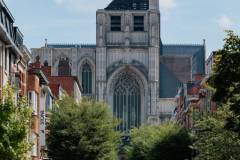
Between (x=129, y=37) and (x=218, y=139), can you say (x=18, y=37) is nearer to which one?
(x=218, y=139)

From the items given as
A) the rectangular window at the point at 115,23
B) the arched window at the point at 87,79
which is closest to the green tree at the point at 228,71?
the arched window at the point at 87,79

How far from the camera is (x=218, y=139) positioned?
66000 millimetres

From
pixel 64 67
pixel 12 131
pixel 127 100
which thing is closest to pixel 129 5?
pixel 127 100

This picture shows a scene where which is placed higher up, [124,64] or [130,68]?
[124,64]

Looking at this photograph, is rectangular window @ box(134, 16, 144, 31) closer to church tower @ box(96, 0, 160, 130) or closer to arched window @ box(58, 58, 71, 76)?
church tower @ box(96, 0, 160, 130)

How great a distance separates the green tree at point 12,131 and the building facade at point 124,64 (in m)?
129

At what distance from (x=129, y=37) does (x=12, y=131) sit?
457 feet

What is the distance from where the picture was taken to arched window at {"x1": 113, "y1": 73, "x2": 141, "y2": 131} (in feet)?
589

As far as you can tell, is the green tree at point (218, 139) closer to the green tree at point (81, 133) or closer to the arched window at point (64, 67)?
the green tree at point (81, 133)

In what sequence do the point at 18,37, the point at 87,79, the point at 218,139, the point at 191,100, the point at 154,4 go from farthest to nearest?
1. the point at 154,4
2. the point at 87,79
3. the point at 191,100
4. the point at 218,139
5. the point at 18,37

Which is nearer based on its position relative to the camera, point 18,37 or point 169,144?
point 18,37

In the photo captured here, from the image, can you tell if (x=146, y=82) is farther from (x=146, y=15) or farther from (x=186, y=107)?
(x=186, y=107)

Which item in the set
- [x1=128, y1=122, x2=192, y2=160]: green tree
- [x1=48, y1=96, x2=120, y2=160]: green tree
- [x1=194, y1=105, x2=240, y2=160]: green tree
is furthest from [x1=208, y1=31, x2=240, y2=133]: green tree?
[x1=128, y1=122, x2=192, y2=160]: green tree

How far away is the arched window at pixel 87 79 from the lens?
7131 inches
